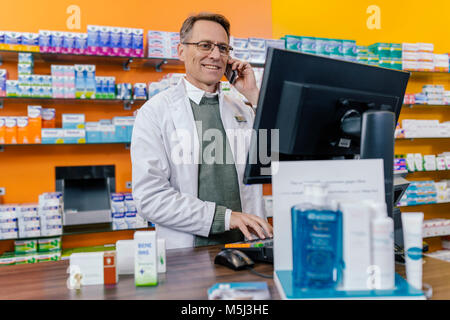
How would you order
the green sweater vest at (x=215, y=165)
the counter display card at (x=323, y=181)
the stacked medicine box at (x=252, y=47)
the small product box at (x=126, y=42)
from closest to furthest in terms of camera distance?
the counter display card at (x=323, y=181) → the green sweater vest at (x=215, y=165) → the small product box at (x=126, y=42) → the stacked medicine box at (x=252, y=47)

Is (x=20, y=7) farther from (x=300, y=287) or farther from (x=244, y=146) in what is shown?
(x=300, y=287)

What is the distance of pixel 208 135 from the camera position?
191 centimetres

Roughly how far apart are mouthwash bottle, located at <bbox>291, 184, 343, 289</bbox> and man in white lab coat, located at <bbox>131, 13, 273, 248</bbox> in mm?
681

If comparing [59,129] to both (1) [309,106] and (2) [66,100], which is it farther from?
(1) [309,106]

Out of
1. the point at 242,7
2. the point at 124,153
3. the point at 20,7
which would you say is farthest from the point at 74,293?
the point at 242,7

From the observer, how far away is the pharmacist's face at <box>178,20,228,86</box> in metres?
1.84

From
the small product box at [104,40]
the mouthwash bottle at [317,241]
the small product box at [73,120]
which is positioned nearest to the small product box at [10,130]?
the small product box at [73,120]

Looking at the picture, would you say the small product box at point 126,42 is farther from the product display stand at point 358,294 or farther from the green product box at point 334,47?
the product display stand at point 358,294

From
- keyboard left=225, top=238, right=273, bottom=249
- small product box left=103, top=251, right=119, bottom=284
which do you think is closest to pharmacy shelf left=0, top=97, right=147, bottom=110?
keyboard left=225, top=238, right=273, bottom=249

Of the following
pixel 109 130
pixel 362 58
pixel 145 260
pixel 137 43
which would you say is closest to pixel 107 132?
pixel 109 130

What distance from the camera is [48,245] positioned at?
3121mm

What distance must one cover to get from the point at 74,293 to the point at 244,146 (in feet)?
3.89

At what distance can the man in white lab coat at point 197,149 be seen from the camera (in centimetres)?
157

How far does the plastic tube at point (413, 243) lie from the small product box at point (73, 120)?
289cm
